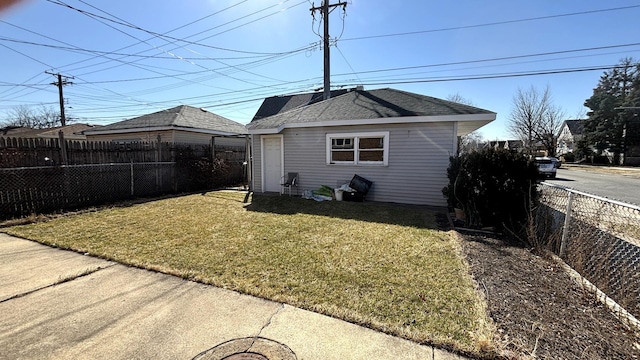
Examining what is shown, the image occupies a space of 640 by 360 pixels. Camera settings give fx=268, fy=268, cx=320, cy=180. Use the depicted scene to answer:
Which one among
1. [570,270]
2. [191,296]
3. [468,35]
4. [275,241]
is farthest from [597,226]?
[468,35]

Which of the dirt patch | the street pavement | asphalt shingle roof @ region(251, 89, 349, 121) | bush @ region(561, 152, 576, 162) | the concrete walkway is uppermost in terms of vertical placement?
asphalt shingle roof @ region(251, 89, 349, 121)

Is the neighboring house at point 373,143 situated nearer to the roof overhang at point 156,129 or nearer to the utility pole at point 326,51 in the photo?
the utility pole at point 326,51

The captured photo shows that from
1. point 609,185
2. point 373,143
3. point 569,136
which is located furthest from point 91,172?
point 569,136

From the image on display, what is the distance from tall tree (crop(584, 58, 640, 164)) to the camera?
31.4m

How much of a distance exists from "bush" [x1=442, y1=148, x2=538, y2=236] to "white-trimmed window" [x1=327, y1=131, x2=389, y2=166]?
276 centimetres

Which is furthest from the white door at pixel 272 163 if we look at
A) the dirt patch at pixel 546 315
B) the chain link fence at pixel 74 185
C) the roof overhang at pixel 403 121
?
the dirt patch at pixel 546 315

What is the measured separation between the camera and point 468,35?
520 inches

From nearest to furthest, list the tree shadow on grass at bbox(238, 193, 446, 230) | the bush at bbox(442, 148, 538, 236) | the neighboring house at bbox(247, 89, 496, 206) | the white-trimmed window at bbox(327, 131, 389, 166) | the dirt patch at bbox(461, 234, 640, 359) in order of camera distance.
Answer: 1. the dirt patch at bbox(461, 234, 640, 359)
2. the bush at bbox(442, 148, 538, 236)
3. the tree shadow on grass at bbox(238, 193, 446, 230)
4. the neighboring house at bbox(247, 89, 496, 206)
5. the white-trimmed window at bbox(327, 131, 389, 166)

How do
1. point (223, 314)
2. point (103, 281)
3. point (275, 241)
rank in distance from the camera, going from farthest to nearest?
point (275, 241), point (103, 281), point (223, 314)

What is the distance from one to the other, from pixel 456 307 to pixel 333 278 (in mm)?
1394

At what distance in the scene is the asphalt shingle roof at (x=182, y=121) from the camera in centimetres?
1250

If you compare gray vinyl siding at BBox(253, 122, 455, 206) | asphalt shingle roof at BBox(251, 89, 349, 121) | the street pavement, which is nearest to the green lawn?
gray vinyl siding at BBox(253, 122, 455, 206)

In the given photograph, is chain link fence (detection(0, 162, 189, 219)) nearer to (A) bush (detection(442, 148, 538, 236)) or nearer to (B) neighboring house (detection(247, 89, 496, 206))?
(B) neighboring house (detection(247, 89, 496, 206))

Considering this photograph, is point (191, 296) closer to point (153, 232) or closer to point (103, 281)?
point (103, 281)
